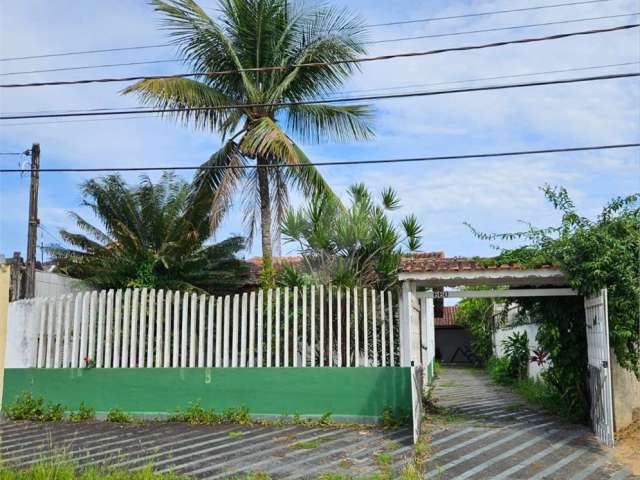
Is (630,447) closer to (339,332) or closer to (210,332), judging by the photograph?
(339,332)

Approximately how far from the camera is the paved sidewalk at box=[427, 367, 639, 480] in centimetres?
715

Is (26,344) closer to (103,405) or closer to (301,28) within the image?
(103,405)

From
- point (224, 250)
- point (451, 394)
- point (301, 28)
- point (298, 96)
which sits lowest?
point (451, 394)

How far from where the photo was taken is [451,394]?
14812mm

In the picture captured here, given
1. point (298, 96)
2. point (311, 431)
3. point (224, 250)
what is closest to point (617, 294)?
point (311, 431)

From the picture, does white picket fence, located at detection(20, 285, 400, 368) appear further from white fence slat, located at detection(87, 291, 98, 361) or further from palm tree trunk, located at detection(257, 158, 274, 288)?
palm tree trunk, located at detection(257, 158, 274, 288)

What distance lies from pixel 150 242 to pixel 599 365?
31.7 ft

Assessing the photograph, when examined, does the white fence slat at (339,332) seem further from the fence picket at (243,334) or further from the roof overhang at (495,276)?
the fence picket at (243,334)

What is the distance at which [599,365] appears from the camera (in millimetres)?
8531

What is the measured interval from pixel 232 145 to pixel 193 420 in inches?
235

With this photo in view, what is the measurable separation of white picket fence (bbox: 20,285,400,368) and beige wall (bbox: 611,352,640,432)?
10.2 feet

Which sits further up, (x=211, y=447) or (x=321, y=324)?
(x=321, y=324)

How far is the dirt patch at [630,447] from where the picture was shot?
24.5ft

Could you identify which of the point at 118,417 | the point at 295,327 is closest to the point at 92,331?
the point at 118,417
